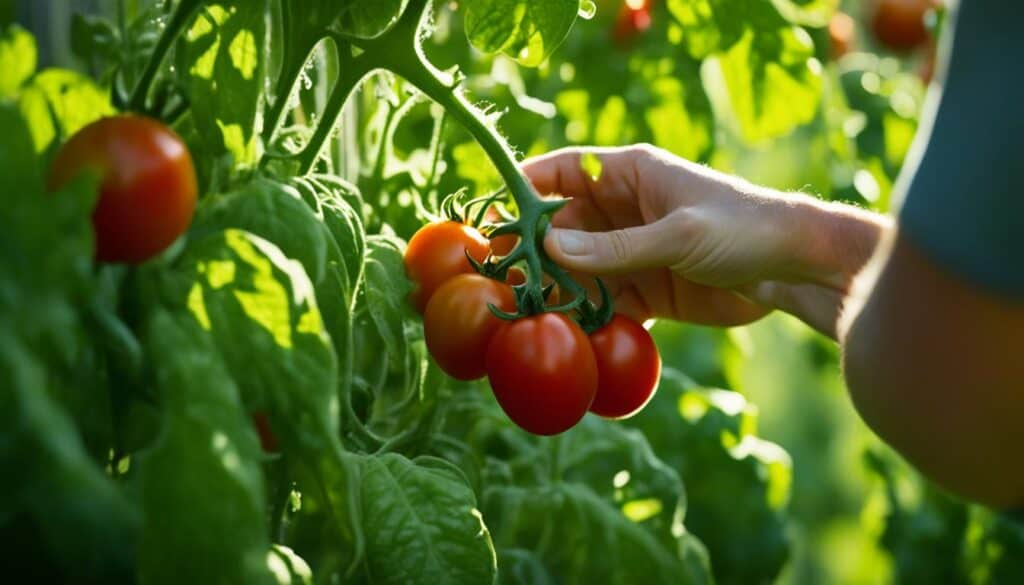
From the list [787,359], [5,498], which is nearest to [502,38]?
[5,498]

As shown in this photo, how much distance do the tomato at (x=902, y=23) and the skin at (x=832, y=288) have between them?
1.27 m

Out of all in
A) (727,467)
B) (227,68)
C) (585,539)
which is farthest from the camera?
(727,467)

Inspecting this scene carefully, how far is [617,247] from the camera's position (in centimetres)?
130

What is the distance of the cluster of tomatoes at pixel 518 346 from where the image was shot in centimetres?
117

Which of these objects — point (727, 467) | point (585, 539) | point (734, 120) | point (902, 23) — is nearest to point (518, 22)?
point (585, 539)

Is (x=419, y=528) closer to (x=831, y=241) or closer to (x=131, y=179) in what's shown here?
(x=131, y=179)

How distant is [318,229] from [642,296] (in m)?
0.69

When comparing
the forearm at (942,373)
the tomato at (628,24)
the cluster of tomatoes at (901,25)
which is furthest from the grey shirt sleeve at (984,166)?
the cluster of tomatoes at (901,25)

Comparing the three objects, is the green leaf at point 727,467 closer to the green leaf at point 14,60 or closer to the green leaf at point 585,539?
the green leaf at point 585,539

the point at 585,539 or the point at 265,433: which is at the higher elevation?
the point at 265,433

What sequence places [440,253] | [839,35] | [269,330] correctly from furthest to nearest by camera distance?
[839,35] < [440,253] < [269,330]

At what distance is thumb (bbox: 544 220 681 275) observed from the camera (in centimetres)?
124

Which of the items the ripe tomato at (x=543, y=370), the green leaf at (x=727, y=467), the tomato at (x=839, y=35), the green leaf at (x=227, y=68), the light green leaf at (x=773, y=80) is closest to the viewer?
the green leaf at (x=227, y=68)

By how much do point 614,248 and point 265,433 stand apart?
1.32 feet
